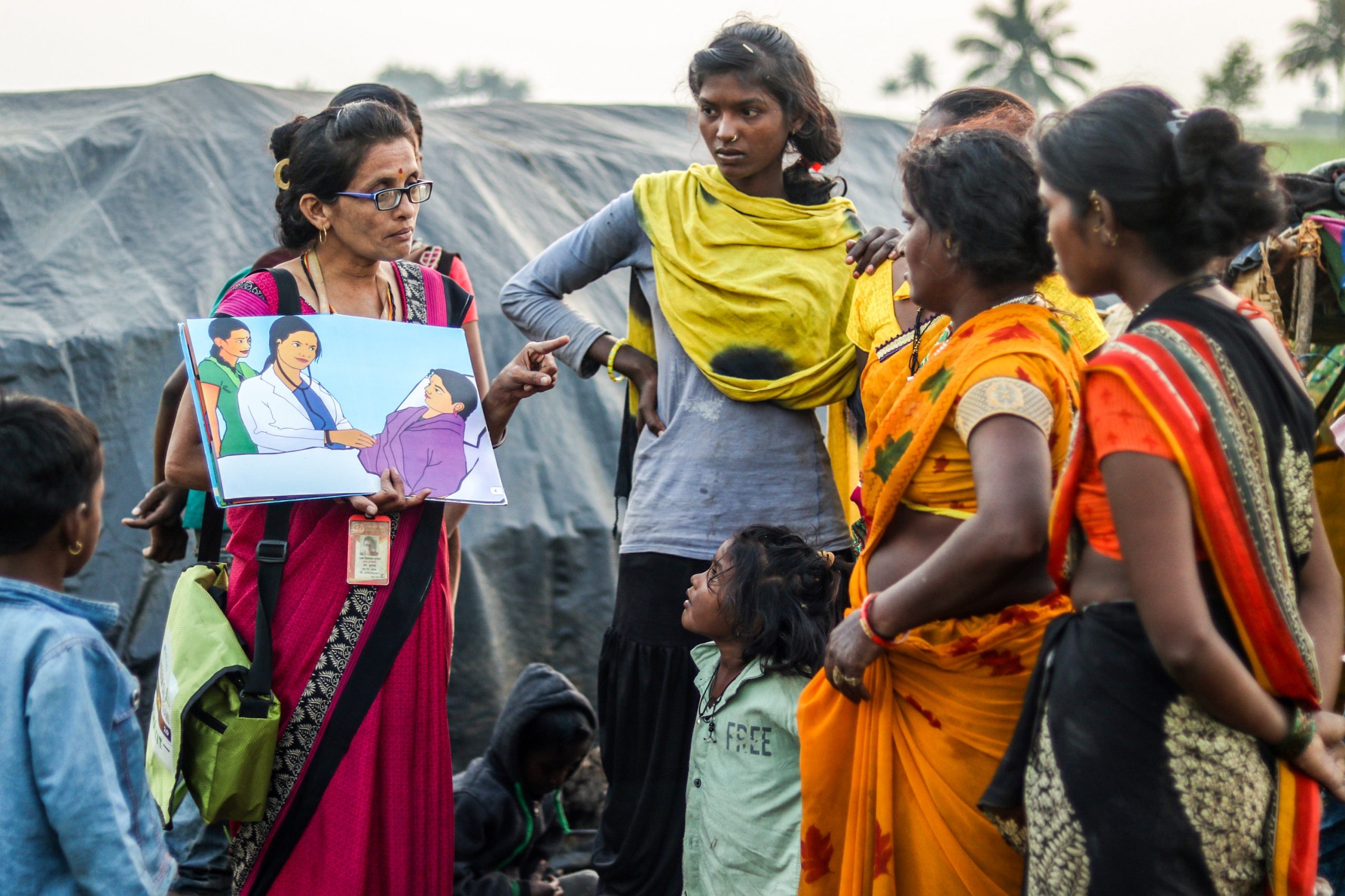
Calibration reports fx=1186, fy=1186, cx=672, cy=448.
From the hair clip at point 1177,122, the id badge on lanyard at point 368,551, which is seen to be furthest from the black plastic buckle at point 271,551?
the hair clip at point 1177,122

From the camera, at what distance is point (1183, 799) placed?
5.12 ft

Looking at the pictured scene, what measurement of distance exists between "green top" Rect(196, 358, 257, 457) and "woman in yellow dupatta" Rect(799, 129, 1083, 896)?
4.13 feet

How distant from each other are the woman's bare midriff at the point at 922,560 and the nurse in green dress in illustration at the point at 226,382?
1.28 meters

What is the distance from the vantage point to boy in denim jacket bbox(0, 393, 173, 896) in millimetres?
1849

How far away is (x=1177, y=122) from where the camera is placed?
1.60m

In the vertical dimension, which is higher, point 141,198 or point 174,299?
point 141,198

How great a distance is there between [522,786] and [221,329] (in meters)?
1.92

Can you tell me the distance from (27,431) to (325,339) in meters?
0.72

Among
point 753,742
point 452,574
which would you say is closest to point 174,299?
point 452,574

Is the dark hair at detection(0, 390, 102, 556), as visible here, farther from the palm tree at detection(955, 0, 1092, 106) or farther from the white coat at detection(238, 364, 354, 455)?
the palm tree at detection(955, 0, 1092, 106)

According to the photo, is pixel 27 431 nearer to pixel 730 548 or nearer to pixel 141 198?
pixel 730 548

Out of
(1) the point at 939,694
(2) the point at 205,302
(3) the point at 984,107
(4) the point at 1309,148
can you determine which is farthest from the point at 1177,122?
(4) the point at 1309,148

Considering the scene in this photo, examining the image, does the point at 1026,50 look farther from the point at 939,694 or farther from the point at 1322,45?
the point at 939,694

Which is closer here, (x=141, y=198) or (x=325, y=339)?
(x=325, y=339)
